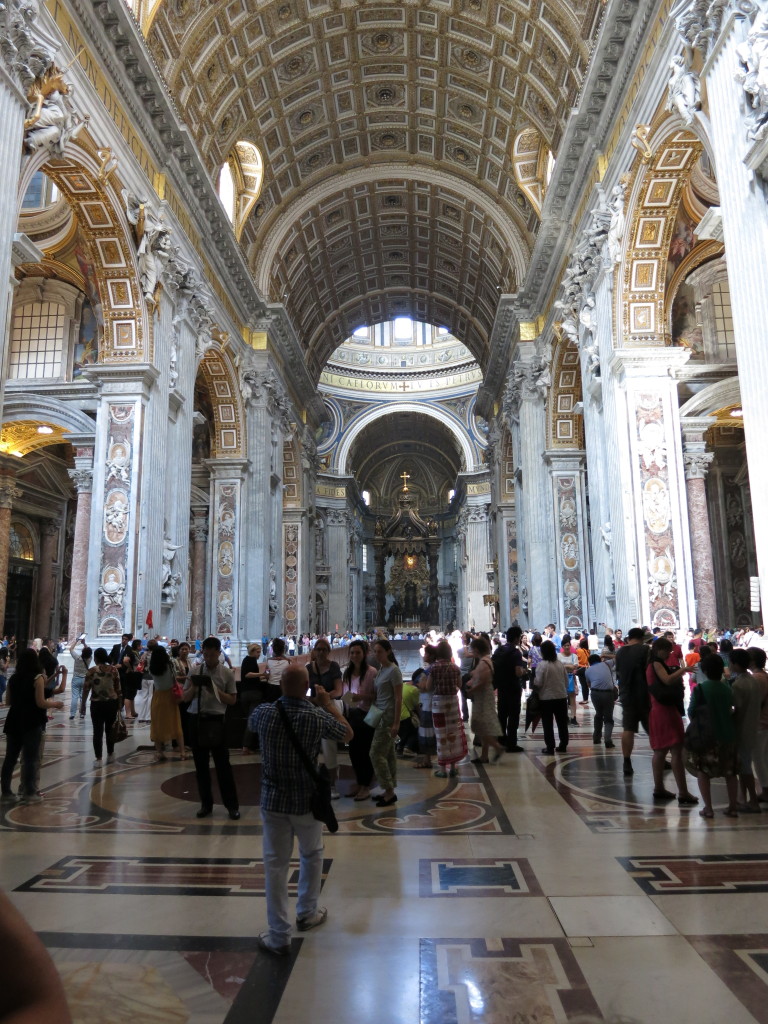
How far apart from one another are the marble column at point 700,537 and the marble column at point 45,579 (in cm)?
1950

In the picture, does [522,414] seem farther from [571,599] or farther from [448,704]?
[448,704]

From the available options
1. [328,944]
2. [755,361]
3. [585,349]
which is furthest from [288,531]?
[328,944]

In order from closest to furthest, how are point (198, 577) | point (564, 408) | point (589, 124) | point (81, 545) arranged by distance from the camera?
point (589, 124) → point (81, 545) → point (564, 408) → point (198, 577)

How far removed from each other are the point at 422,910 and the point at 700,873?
162cm

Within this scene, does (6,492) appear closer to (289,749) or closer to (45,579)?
(45,579)

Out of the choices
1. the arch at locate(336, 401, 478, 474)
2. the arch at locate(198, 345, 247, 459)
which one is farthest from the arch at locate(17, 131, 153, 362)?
the arch at locate(336, 401, 478, 474)

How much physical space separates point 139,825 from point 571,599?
1604 cm

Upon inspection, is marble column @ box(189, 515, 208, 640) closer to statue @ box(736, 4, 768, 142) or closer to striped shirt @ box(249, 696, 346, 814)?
statue @ box(736, 4, 768, 142)

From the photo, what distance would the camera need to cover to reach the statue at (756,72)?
764cm

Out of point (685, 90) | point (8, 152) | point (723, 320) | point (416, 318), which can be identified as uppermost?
point (416, 318)

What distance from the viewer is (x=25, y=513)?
80.3 feet

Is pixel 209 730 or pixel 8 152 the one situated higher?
pixel 8 152

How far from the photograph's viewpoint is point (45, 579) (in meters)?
25.3

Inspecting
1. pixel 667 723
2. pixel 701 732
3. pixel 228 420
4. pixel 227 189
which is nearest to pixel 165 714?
pixel 667 723
